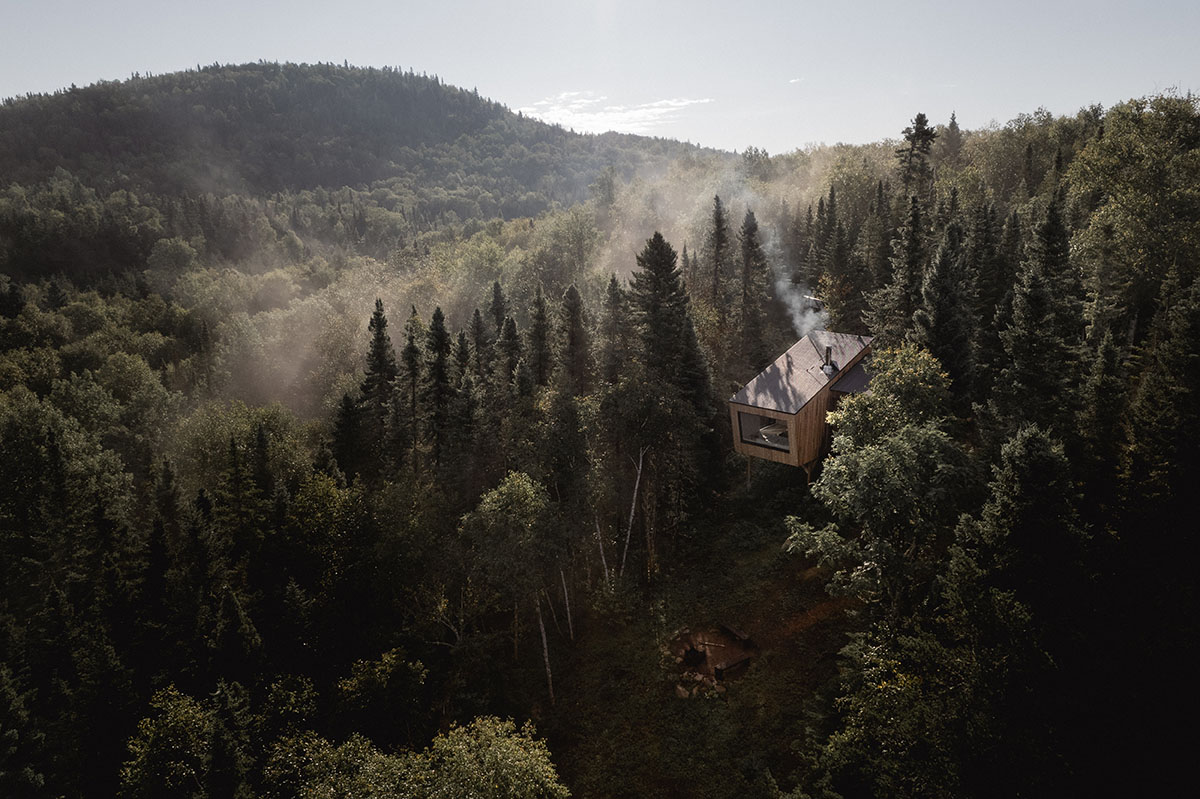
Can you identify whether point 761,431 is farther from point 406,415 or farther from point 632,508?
point 406,415

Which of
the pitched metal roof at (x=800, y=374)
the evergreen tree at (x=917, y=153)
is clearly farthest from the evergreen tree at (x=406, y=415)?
the evergreen tree at (x=917, y=153)

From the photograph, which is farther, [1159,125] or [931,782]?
[1159,125]

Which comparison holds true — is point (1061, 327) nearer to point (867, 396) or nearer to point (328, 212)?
point (867, 396)

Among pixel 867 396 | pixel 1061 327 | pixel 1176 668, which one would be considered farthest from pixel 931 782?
pixel 1061 327

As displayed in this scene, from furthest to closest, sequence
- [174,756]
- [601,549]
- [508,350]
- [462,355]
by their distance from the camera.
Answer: [462,355] < [508,350] < [601,549] < [174,756]

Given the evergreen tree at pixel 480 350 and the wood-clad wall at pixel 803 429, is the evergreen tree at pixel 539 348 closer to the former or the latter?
the evergreen tree at pixel 480 350

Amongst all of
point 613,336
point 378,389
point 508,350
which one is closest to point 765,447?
point 613,336

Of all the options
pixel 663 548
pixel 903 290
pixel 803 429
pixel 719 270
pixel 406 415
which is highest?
pixel 719 270
